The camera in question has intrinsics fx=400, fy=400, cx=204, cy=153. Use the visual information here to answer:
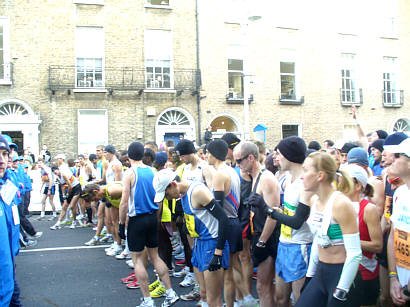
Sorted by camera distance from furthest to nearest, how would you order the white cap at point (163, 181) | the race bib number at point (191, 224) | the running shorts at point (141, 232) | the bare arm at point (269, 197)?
1. the running shorts at point (141, 232)
2. the white cap at point (163, 181)
3. the race bib number at point (191, 224)
4. the bare arm at point (269, 197)

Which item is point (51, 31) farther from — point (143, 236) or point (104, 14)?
point (143, 236)

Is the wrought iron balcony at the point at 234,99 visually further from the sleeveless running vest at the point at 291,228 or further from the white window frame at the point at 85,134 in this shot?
the sleeveless running vest at the point at 291,228

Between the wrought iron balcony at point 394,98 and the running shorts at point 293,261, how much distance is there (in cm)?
2350

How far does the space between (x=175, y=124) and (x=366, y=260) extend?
17372mm

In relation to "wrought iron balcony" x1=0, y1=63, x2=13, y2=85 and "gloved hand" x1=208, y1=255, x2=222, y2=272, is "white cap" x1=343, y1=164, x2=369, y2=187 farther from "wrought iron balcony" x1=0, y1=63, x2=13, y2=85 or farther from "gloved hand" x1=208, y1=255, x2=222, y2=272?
"wrought iron balcony" x1=0, y1=63, x2=13, y2=85

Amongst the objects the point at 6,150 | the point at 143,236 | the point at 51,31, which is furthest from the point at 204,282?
the point at 51,31

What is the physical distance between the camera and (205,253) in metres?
4.40

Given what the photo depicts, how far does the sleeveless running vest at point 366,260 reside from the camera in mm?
3502

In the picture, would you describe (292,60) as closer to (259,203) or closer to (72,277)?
(72,277)

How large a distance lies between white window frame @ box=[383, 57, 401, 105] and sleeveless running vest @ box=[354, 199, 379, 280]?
23.7 metres

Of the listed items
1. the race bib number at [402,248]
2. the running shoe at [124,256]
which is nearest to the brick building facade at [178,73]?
the running shoe at [124,256]

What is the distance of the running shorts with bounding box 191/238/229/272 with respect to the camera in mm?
4379

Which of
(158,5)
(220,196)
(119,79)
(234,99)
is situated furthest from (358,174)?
(158,5)

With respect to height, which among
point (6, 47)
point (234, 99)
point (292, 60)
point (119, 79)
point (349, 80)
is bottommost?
point (234, 99)
